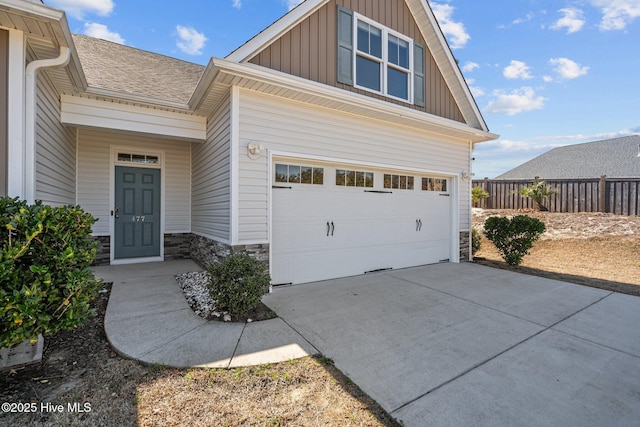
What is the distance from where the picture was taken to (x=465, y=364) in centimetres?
274

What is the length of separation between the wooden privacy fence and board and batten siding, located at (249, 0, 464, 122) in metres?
8.27

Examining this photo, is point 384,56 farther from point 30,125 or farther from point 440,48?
point 30,125

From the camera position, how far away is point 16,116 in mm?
3152

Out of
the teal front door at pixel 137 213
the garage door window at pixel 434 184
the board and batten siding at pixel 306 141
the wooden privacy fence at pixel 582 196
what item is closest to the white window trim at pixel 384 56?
the board and batten siding at pixel 306 141

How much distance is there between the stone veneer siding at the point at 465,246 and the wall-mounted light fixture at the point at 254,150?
5884 mm

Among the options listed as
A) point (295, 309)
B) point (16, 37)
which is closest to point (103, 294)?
point (295, 309)

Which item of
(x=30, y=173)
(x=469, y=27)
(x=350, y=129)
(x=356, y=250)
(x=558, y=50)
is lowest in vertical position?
(x=356, y=250)

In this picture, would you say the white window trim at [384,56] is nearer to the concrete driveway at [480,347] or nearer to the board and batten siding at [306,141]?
the board and batten siding at [306,141]

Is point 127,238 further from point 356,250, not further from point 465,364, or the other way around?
point 465,364

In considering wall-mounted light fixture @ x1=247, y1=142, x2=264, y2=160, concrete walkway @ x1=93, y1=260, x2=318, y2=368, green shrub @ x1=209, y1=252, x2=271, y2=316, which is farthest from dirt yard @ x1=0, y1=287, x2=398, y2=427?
wall-mounted light fixture @ x1=247, y1=142, x2=264, y2=160

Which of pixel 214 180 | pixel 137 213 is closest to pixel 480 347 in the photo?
pixel 214 180

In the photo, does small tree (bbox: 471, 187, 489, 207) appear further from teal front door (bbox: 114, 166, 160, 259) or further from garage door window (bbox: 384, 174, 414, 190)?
teal front door (bbox: 114, 166, 160, 259)

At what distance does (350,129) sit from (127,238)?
5519 mm

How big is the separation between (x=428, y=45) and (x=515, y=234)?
16.8 ft
